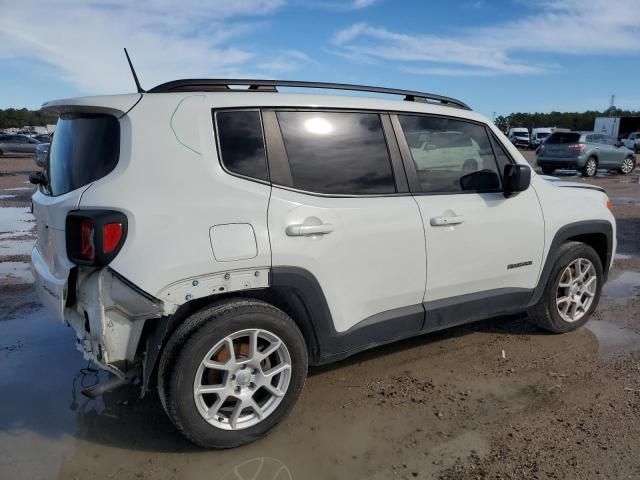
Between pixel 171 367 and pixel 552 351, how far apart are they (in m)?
2.99

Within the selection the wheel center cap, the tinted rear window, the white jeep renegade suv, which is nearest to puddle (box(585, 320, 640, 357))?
the white jeep renegade suv

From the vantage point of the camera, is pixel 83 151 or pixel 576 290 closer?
pixel 83 151

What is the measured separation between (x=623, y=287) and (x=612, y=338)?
1669 millimetres

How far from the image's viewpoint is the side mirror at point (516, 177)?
3.53 m

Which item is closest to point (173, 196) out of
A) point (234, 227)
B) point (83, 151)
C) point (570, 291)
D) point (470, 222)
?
point (234, 227)

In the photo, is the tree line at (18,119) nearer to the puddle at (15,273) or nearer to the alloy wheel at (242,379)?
the puddle at (15,273)

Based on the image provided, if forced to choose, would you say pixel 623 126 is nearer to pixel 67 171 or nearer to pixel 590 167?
pixel 590 167

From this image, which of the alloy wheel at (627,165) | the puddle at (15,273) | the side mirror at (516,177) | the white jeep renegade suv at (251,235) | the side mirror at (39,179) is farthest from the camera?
the alloy wheel at (627,165)

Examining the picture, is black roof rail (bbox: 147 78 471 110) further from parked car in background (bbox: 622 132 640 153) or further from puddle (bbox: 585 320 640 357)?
parked car in background (bbox: 622 132 640 153)

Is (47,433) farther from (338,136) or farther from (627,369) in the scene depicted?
(627,369)

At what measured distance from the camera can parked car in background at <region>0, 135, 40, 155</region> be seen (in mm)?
31250

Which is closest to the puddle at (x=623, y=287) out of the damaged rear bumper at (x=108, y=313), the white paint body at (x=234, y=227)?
the white paint body at (x=234, y=227)

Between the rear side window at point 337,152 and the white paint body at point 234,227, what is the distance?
0.26 ft

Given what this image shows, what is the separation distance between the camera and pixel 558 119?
76000 mm
